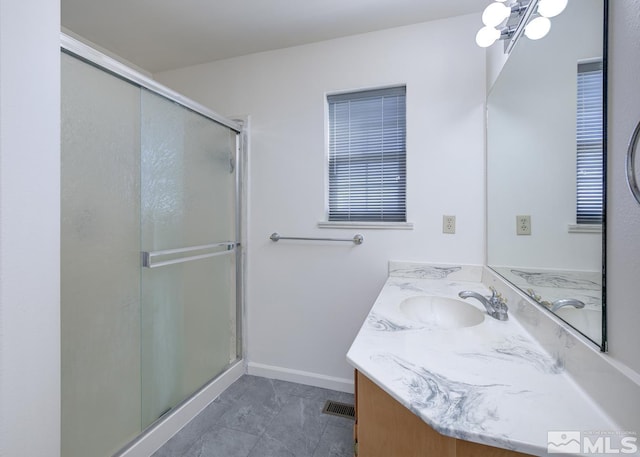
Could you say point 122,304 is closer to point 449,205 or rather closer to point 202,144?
point 202,144

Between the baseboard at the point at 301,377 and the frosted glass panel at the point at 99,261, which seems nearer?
the frosted glass panel at the point at 99,261

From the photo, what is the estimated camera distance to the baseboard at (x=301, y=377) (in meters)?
1.86

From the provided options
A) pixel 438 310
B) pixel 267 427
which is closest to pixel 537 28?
pixel 438 310

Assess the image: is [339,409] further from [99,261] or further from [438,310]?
[99,261]

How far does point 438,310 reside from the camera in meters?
1.33

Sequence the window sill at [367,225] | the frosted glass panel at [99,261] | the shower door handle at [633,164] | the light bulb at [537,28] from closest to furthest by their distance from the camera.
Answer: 1. the shower door handle at [633,164]
2. the light bulb at [537,28]
3. the frosted glass panel at [99,261]
4. the window sill at [367,225]

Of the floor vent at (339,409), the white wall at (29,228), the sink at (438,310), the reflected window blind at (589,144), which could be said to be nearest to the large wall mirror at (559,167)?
the reflected window blind at (589,144)

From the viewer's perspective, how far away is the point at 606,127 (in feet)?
2.01

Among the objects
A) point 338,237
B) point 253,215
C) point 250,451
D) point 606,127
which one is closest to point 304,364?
point 250,451

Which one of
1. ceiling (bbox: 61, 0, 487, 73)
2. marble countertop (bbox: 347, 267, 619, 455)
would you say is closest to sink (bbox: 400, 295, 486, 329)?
marble countertop (bbox: 347, 267, 619, 455)

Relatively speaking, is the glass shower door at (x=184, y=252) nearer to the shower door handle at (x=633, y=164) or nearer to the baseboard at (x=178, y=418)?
the baseboard at (x=178, y=418)

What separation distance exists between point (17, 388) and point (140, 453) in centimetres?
77

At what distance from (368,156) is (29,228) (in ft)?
5.32

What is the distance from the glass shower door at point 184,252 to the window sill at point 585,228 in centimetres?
162
